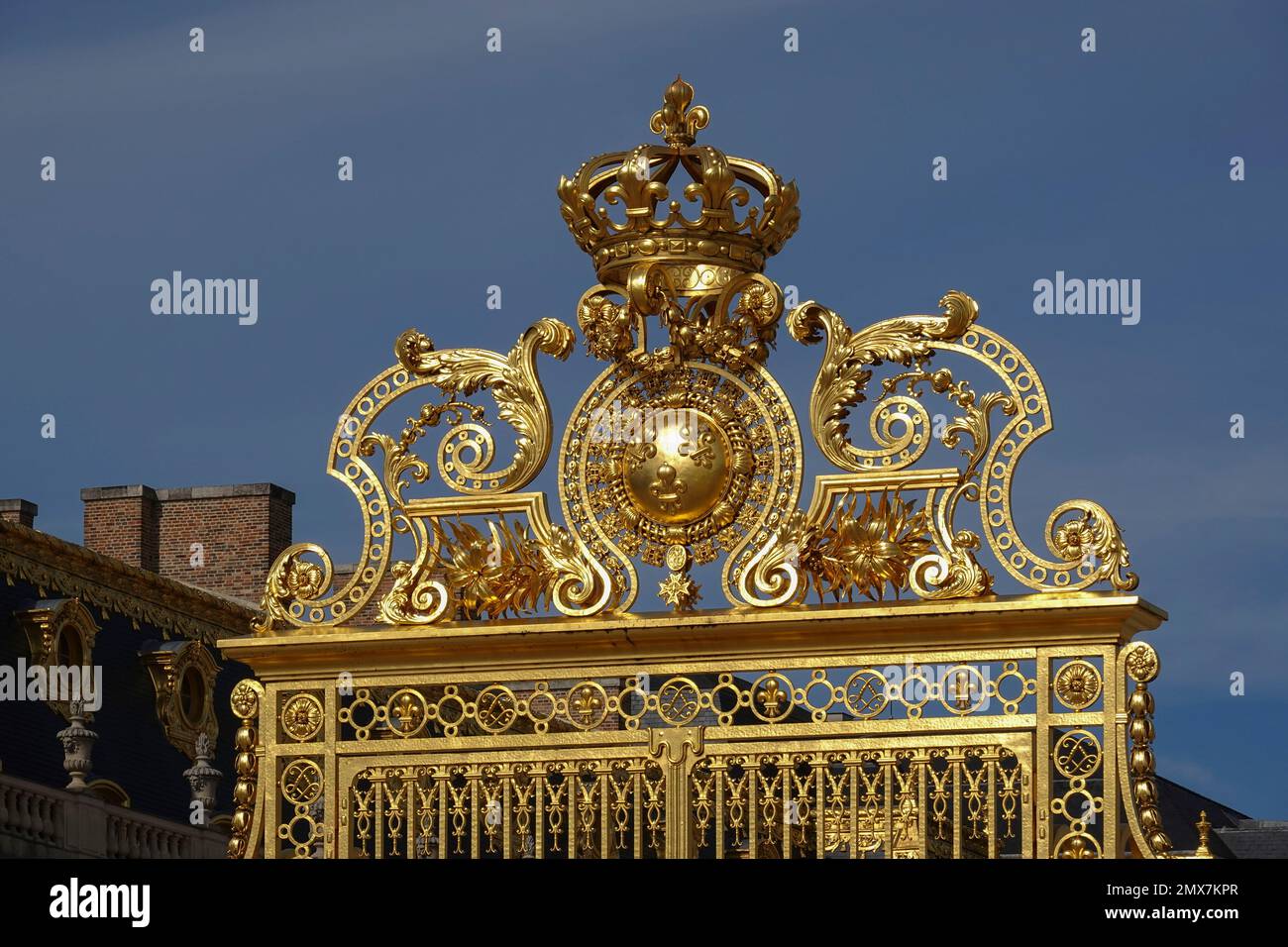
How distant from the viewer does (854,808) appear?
12.1 metres

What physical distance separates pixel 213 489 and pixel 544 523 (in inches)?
718

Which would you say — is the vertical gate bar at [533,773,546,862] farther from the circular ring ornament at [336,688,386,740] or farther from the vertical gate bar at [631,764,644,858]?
the circular ring ornament at [336,688,386,740]

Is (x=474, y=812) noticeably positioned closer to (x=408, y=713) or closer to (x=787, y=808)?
(x=408, y=713)

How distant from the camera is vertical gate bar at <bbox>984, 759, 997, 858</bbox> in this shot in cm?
1176

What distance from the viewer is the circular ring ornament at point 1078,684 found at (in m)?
11.9

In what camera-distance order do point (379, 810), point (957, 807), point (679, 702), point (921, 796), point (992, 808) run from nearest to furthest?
point (992, 808) < point (957, 807) < point (921, 796) < point (679, 702) < point (379, 810)

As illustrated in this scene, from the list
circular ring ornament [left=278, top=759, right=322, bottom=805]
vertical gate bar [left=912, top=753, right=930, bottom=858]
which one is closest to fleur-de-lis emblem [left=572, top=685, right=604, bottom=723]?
circular ring ornament [left=278, top=759, right=322, bottom=805]

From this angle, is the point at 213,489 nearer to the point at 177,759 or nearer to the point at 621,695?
the point at 177,759

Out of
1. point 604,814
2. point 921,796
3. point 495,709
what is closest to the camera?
point 921,796

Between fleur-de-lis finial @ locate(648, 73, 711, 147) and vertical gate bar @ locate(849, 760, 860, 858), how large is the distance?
274 centimetres

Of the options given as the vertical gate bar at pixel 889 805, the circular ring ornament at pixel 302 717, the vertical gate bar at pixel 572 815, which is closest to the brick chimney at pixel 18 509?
the circular ring ornament at pixel 302 717

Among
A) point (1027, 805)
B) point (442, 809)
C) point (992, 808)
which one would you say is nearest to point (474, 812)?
point (442, 809)

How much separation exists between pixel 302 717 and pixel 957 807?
289 centimetres
